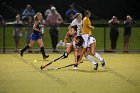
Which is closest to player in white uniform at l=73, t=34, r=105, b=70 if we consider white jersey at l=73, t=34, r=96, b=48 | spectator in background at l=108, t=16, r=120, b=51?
white jersey at l=73, t=34, r=96, b=48

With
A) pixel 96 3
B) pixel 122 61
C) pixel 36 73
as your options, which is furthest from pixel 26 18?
pixel 96 3

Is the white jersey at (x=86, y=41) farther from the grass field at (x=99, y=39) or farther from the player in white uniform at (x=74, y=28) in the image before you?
the grass field at (x=99, y=39)

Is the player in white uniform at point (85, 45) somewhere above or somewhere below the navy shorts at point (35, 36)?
below

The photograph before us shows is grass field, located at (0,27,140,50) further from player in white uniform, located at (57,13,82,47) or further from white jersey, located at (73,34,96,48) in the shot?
white jersey, located at (73,34,96,48)

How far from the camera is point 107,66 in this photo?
22047 mm

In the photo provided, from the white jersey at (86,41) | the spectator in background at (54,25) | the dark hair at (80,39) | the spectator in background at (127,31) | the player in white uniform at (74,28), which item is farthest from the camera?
the spectator in background at (54,25)

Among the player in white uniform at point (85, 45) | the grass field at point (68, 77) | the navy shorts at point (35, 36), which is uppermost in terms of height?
the navy shorts at point (35, 36)

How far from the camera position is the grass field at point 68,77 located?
15.4m

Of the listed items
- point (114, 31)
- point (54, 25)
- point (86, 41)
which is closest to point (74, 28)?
point (86, 41)

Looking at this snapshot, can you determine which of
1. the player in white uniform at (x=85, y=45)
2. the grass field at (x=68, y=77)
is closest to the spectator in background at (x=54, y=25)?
the grass field at (x=68, y=77)

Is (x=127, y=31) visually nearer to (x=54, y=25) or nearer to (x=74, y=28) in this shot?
(x=54, y=25)

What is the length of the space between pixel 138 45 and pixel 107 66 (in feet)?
27.9

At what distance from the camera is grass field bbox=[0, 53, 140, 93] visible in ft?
50.5

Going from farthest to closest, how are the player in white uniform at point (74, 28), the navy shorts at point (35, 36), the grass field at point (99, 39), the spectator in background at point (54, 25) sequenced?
the grass field at point (99, 39) → the spectator in background at point (54, 25) → the navy shorts at point (35, 36) → the player in white uniform at point (74, 28)
